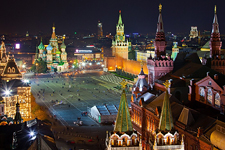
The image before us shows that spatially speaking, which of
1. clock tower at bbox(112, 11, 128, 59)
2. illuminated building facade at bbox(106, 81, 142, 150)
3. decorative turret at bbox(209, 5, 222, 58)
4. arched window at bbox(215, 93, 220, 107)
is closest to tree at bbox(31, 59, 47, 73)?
clock tower at bbox(112, 11, 128, 59)

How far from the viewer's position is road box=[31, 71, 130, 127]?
43.8 metres

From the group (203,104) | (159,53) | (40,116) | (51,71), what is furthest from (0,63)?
(51,71)

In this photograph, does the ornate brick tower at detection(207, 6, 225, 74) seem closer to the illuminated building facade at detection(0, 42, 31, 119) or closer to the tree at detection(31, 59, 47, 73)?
the illuminated building facade at detection(0, 42, 31, 119)

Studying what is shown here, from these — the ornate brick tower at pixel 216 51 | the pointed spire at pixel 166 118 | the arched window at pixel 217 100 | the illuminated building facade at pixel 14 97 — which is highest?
the ornate brick tower at pixel 216 51

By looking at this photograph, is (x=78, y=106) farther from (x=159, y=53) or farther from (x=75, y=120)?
(x=159, y=53)

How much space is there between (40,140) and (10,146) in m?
1.63

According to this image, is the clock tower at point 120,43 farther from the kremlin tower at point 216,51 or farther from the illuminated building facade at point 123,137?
the illuminated building facade at point 123,137

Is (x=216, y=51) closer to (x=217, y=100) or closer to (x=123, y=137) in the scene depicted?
(x=217, y=100)

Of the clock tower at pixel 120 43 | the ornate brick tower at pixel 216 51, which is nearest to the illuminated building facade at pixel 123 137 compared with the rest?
the ornate brick tower at pixel 216 51

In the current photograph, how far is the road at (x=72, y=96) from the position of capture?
43.8 meters

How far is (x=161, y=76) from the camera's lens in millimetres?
37594

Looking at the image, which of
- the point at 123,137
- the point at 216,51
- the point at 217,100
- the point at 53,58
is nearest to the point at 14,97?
the point at 216,51

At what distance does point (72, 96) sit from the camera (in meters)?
58.3

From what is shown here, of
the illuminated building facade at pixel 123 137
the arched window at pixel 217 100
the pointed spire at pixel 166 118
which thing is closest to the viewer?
the illuminated building facade at pixel 123 137
